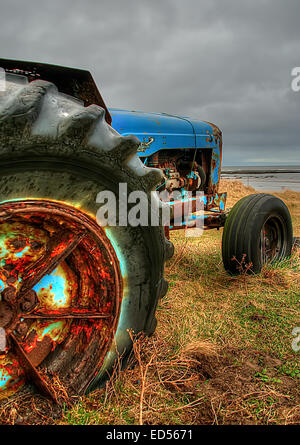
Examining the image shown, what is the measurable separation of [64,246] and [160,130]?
221cm

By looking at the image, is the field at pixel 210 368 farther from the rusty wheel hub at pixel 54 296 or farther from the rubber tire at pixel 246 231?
the rubber tire at pixel 246 231

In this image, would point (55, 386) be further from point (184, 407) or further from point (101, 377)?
point (184, 407)

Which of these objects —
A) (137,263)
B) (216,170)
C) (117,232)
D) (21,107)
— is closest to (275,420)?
(137,263)

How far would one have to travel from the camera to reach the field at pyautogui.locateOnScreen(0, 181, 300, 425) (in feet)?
4.48

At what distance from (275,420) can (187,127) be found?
2880 mm

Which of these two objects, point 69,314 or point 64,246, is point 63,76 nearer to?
point 64,246

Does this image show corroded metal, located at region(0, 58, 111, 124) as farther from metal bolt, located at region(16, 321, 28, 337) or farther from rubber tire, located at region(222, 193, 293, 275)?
rubber tire, located at region(222, 193, 293, 275)

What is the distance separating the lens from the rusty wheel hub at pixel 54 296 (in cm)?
128

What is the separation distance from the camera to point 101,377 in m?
1.44

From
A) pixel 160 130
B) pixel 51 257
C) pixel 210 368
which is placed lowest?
pixel 210 368

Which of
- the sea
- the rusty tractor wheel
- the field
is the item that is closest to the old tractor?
the rusty tractor wheel

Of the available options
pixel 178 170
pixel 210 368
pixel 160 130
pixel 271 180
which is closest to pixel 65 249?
pixel 210 368

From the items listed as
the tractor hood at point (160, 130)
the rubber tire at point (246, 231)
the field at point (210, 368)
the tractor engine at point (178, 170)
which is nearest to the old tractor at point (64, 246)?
the field at point (210, 368)

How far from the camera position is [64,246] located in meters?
1.35
